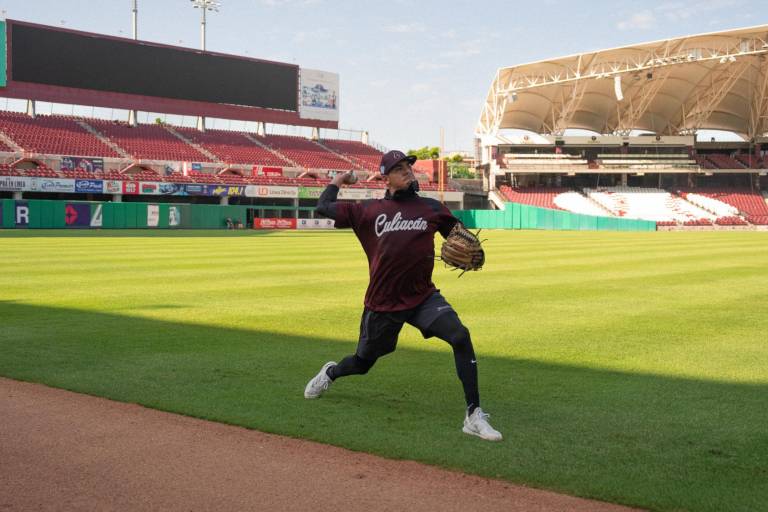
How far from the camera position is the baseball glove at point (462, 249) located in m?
5.75

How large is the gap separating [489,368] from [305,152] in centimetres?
6389

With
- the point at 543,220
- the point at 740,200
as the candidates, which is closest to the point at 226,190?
the point at 543,220

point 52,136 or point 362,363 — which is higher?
point 52,136

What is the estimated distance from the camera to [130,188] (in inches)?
2057

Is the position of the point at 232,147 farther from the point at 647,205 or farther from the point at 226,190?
the point at 647,205

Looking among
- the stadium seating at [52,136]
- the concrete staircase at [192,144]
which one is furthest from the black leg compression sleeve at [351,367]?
the concrete staircase at [192,144]

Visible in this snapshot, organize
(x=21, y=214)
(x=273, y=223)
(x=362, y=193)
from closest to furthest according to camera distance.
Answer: (x=21, y=214) → (x=273, y=223) → (x=362, y=193)

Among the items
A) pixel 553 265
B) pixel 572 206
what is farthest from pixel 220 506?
pixel 572 206

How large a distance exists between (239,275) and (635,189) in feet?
223

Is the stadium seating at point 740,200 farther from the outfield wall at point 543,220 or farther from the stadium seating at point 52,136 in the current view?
the stadium seating at point 52,136

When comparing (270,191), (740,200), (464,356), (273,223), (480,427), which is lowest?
(480,427)

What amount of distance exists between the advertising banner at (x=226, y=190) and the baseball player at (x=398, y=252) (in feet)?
170

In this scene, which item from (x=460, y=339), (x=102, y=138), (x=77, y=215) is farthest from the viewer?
(x=102, y=138)

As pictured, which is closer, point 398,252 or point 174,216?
point 398,252
